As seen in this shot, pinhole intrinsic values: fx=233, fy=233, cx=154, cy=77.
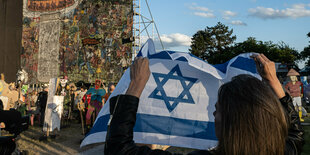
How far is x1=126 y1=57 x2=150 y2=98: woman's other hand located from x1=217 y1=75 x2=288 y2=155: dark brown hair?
353 mm

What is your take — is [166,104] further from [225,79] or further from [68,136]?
[68,136]

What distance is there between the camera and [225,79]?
131 inches

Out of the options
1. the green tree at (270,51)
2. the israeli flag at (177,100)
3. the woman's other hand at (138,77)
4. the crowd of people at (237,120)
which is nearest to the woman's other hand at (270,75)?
the crowd of people at (237,120)

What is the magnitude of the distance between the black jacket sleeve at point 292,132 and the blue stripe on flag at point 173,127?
1.83m

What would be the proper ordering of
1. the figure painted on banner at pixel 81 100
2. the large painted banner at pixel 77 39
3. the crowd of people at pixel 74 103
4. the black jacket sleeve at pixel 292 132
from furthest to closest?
1. the large painted banner at pixel 77 39
2. the figure painted on banner at pixel 81 100
3. the crowd of people at pixel 74 103
4. the black jacket sleeve at pixel 292 132

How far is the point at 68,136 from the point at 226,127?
9.41 meters

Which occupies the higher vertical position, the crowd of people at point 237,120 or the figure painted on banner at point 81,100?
the crowd of people at point 237,120

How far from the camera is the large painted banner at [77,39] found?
15.9m

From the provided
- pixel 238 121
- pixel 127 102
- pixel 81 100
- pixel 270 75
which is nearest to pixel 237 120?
pixel 238 121

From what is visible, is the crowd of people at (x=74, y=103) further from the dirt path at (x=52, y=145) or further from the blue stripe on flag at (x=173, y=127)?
the blue stripe on flag at (x=173, y=127)

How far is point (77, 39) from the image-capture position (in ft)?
58.1

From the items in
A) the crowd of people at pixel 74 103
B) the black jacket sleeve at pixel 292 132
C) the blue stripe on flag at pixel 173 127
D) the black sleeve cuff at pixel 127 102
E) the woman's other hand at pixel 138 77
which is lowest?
the crowd of people at pixel 74 103

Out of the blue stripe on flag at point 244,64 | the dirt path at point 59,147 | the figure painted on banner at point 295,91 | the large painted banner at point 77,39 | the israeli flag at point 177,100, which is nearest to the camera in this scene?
the israeli flag at point 177,100

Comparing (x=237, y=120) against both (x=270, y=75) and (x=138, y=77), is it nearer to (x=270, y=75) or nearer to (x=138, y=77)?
(x=138, y=77)
